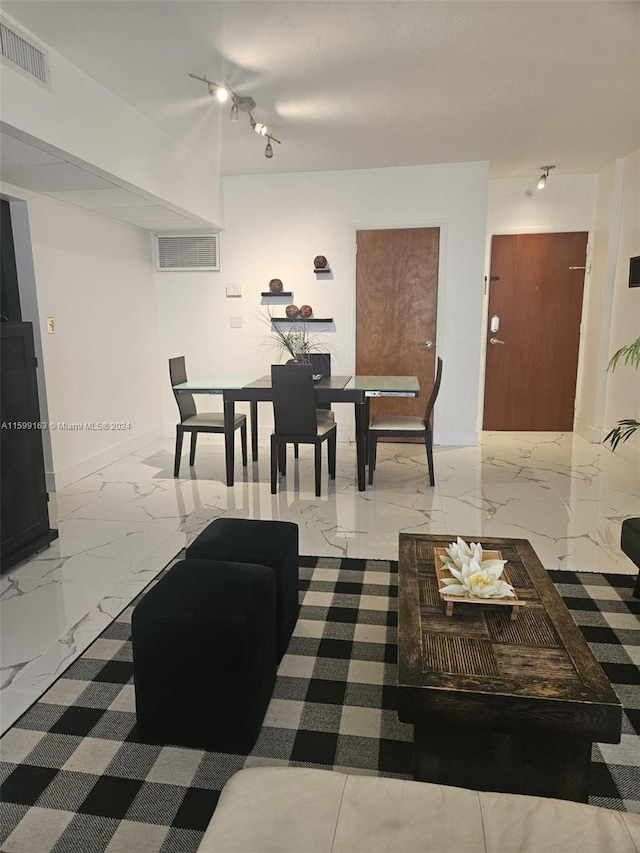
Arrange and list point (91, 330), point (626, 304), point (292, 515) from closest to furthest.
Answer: point (292, 515), point (91, 330), point (626, 304)

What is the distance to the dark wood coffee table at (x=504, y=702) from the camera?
4.42 ft

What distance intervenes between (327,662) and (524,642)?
0.84m

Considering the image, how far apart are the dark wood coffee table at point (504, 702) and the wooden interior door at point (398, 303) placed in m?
4.10

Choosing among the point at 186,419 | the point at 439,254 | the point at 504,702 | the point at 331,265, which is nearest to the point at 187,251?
the point at 331,265

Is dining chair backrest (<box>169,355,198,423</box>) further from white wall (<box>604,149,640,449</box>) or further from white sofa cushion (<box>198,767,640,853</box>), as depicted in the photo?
white wall (<box>604,149,640,449</box>)

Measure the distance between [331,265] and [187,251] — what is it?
59.0 inches

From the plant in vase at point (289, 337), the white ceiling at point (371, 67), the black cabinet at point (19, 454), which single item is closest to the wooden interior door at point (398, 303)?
the plant in vase at point (289, 337)

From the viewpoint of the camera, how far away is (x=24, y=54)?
2668mm

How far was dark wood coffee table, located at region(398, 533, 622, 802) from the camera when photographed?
1.35m

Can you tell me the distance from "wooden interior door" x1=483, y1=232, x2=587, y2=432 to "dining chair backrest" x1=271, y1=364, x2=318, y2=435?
2.86m

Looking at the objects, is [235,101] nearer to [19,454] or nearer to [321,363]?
[321,363]

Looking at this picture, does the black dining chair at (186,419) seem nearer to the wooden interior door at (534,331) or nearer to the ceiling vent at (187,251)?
the ceiling vent at (187,251)

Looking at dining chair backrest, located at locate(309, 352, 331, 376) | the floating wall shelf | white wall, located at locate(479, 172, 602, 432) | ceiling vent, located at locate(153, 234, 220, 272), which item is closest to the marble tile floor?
dining chair backrest, located at locate(309, 352, 331, 376)

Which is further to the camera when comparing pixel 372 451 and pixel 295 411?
pixel 372 451
